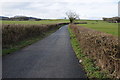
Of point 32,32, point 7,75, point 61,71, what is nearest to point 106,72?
point 61,71

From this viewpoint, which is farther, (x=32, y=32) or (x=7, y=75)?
(x=32, y=32)

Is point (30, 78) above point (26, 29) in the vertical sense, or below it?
below

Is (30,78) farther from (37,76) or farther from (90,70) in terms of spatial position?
(90,70)

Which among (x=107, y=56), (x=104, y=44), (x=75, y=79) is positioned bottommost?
(x=75, y=79)

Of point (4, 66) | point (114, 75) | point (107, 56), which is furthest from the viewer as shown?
point (4, 66)

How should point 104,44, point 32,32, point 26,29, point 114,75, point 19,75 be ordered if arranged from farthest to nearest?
point 32,32, point 26,29, point 19,75, point 104,44, point 114,75

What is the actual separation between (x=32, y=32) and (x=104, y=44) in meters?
17.7

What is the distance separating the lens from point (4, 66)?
756 centimetres

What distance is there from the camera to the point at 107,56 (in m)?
5.46

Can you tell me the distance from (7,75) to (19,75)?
459 millimetres

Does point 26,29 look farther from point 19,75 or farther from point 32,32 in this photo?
point 19,75

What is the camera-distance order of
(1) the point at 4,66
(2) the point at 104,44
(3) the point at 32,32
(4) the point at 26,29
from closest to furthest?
(2) the point at 104,44
(1) the point at 4,66
(4) the point at 26,29
(3) the point at 32,32

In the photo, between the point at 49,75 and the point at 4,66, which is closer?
the point at 49,75

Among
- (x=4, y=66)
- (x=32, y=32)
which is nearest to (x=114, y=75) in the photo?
(x=4, y=66)
